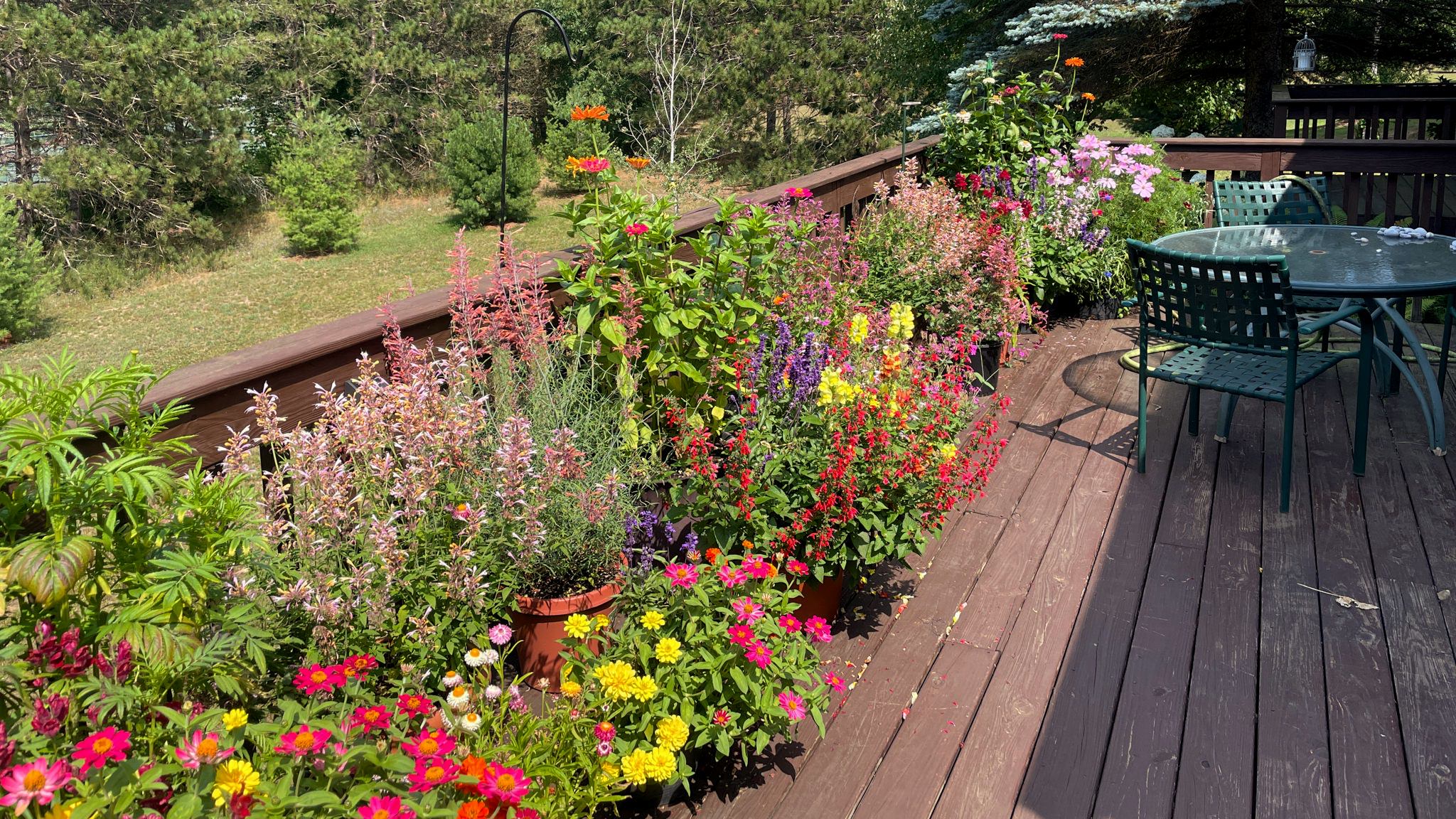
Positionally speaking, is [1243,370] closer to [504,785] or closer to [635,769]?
[635,769]

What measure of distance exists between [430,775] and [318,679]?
293 mm

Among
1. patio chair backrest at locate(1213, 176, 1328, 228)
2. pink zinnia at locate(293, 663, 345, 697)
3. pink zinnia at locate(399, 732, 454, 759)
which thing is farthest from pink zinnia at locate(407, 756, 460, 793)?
→ patio chair backrest at locate(1213, 176, 1328, 228)

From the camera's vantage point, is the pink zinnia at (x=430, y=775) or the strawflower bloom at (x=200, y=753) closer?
the strawflower bloom at (x=200, y=753)

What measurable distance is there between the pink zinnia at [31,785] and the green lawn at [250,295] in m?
11.1

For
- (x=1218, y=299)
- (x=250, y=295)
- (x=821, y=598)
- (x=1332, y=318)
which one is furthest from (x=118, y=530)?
(x=250, y=295)

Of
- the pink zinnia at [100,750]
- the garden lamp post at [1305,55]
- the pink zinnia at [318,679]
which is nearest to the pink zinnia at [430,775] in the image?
the pink zinnia at [318,679]

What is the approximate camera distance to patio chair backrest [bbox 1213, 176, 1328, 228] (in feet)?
14.8

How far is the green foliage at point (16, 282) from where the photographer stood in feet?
40.9

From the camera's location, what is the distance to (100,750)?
1168mm

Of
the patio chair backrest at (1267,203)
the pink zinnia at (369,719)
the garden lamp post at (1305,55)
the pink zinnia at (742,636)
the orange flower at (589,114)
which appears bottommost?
the pink zinnia at (742,636)

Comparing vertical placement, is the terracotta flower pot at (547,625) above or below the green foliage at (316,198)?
below

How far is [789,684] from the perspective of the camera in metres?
1.96

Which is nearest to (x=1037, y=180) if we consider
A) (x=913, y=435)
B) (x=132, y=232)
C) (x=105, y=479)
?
(x=913, y=435)

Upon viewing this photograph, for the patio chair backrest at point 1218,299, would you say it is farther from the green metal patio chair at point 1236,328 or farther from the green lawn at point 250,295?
the green lawn at point 250,295
